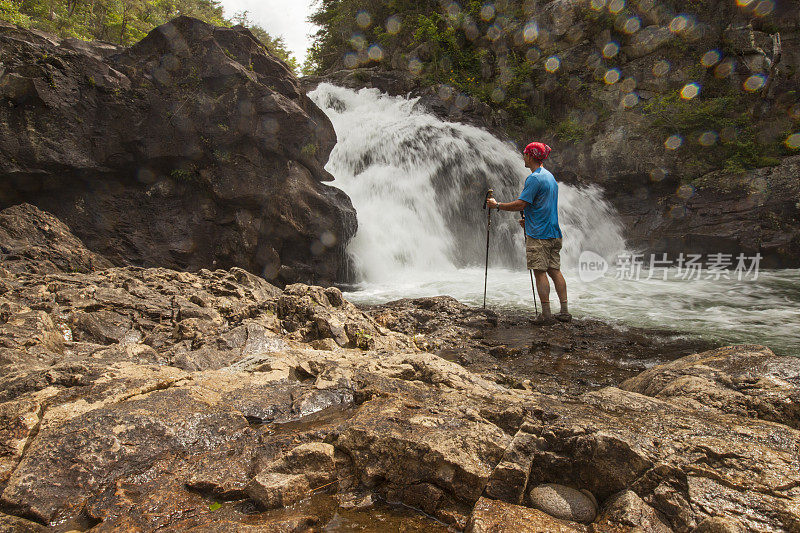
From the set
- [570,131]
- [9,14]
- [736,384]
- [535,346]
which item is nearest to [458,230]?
[570,131]

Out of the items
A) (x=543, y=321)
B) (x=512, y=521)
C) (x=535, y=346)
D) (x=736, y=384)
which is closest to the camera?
(x=512, y=521)

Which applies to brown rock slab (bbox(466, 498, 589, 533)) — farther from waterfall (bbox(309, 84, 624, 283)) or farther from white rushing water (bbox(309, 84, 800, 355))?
waterfall (bbox(309, 84, 624, 283))

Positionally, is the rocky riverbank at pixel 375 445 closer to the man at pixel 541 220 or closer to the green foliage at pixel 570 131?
the man at pixel 541 220

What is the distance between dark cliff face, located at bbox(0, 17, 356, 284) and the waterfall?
2527 mm

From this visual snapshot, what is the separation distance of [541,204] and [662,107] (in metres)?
12.0

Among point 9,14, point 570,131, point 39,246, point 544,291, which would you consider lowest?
point 39,246

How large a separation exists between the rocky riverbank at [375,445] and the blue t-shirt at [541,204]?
3.28 meters

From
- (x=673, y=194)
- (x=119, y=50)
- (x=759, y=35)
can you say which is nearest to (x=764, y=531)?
(x=119, y=50)

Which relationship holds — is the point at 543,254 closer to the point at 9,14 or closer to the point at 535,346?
the point at 535,346

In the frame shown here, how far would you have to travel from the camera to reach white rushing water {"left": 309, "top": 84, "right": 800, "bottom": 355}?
365 inches

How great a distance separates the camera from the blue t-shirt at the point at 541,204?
21.0 feet

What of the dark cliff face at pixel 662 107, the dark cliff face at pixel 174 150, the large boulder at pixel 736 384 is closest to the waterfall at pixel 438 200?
the dark cliff face at pixel 662 107

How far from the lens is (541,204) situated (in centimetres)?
656

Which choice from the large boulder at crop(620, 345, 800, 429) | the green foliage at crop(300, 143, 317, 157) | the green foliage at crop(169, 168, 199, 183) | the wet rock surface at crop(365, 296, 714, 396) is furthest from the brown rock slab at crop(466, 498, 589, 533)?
the green foliage at crop(300, 143, 317, 157)
